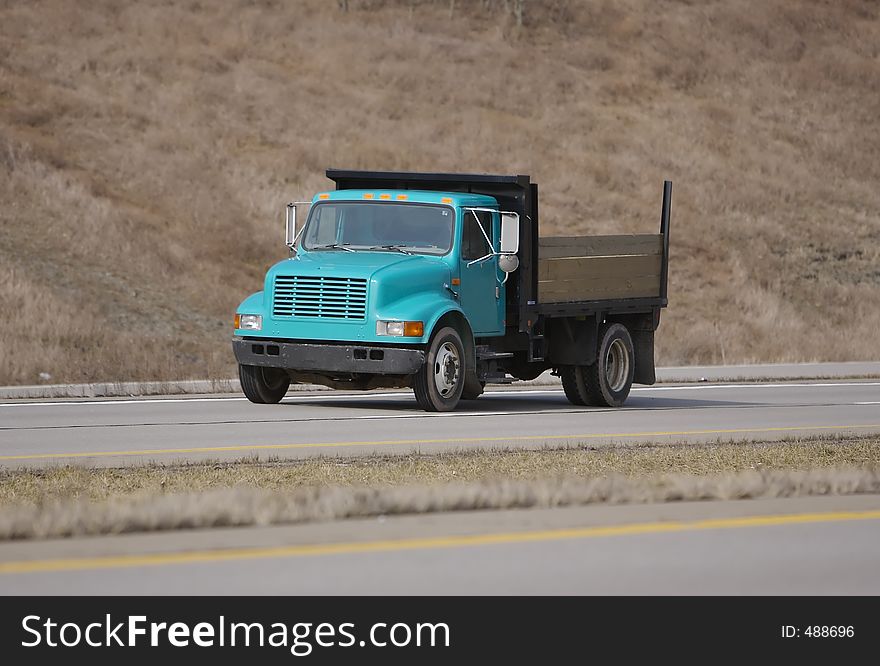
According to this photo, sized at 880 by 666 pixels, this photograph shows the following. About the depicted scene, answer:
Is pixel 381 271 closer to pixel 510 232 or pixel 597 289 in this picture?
pixel 510 232

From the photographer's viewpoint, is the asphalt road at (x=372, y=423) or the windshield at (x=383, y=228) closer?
the asphalt road at (x=372, y=423)

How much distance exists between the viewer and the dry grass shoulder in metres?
8.48

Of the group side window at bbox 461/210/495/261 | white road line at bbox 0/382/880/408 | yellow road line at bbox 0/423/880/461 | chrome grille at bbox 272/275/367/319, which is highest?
side window at bbox 461/210/495/261

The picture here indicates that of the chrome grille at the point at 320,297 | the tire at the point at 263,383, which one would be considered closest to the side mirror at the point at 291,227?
the chrome grille at the point at 320,297

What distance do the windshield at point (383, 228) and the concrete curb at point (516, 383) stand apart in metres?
3.62

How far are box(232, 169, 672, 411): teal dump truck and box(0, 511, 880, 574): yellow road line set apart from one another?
29.8 ft

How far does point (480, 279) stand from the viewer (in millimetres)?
19219

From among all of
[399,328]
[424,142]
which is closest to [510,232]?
[399,328]

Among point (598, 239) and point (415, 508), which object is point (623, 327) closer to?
point (598, 239)

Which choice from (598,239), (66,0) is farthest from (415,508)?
(66,0)

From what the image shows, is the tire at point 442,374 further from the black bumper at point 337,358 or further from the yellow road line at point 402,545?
the yellow road line at point 402,545

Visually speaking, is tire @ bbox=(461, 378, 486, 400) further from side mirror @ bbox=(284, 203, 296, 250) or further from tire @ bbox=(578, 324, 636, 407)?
side mirror @ bbox=(284, 203, 296, 250)

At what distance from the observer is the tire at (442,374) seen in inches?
711

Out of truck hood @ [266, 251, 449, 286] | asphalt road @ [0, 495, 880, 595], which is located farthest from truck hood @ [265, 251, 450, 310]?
asphalt road @ [0, 495, 880, 595]
